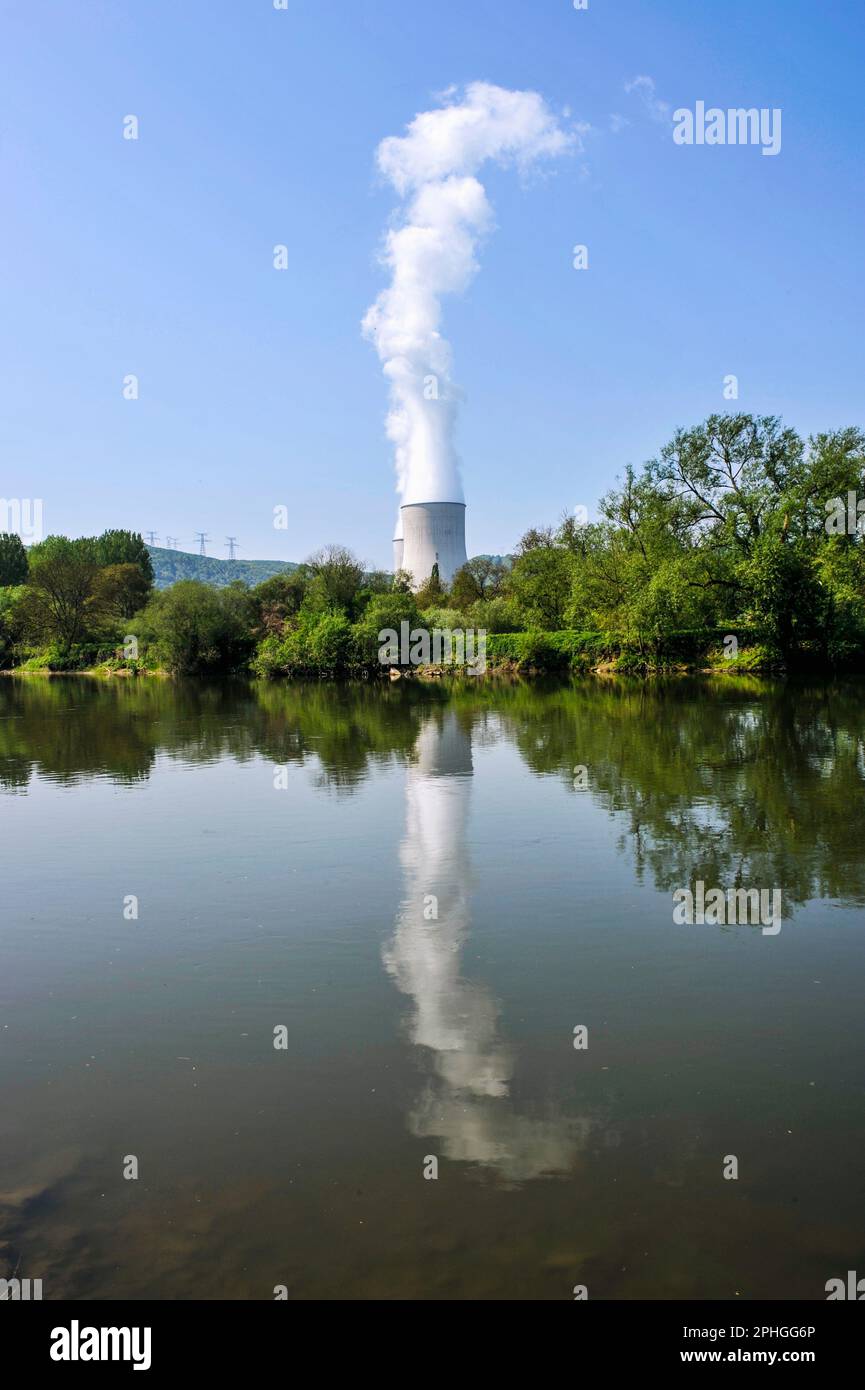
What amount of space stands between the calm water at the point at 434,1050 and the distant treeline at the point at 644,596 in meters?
37.0

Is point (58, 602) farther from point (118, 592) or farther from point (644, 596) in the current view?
point (644, 596)

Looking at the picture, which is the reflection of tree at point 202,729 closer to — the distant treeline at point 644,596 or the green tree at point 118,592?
the distant treeline at point 644,596

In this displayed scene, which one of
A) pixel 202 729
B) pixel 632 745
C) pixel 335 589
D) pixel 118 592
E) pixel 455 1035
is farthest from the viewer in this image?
pixel 118 592

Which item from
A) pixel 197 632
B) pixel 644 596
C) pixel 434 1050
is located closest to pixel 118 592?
pixel 197 632

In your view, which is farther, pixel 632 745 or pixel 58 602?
pixel 58 602

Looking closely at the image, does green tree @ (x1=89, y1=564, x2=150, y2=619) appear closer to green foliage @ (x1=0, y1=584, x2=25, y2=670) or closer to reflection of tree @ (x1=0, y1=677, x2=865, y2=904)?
green foliage @ (x1=0, y1=584, x2=25, y2=670)

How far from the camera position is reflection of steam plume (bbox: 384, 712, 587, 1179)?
5.68m

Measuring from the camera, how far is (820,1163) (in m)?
5.42

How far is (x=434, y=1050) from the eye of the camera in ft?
22.8

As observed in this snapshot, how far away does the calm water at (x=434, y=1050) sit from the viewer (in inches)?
192

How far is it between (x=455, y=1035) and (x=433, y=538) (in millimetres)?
81590

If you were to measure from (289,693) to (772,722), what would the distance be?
28344 millimetres

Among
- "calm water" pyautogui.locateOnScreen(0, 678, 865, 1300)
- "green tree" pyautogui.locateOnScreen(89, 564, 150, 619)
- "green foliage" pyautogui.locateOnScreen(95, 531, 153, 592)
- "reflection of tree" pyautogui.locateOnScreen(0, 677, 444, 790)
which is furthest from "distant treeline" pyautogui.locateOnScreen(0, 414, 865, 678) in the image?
"green foliage" pyautogui.locateOnScreen(95, 531, 153, 592)
